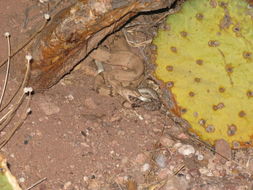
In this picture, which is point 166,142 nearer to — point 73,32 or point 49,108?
point 49,108

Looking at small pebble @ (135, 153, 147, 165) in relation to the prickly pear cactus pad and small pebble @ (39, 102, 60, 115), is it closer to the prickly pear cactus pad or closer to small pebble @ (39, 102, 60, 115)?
the prickly pear cactus pad

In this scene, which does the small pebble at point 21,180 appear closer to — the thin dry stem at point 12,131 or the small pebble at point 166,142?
the thin dry stem at point 12,131

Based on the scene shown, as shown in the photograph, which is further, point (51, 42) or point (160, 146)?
point (160, 146)

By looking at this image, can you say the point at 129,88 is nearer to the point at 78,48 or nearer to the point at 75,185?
the point at 78,48

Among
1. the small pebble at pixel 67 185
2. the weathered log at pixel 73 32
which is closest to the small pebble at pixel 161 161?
the small pebble at pixel 67 185

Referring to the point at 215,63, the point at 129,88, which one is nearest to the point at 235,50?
the point at 215,63

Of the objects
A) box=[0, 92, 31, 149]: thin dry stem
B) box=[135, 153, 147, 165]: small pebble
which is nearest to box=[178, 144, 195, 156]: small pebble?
box=[135, 153, 147, 165]: small pebble
